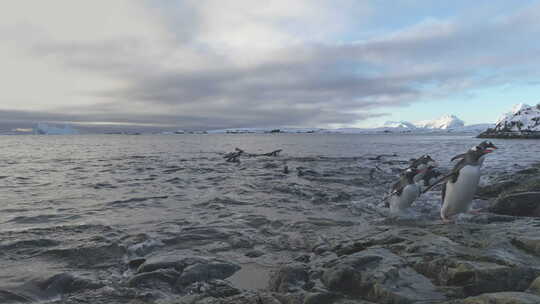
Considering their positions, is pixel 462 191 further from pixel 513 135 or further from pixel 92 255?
pixel 513 135

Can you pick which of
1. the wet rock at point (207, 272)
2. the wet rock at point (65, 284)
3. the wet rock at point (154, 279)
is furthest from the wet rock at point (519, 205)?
the wet rock at point (65, 284)

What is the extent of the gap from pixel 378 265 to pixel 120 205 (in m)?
9.35

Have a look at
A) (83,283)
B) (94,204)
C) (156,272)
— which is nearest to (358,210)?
(156,272)

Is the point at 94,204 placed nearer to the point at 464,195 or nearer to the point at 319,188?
the point at 319,188

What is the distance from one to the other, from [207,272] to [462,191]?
272 inches

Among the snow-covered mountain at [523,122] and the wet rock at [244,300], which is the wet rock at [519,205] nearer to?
the wet rock at [244,300]

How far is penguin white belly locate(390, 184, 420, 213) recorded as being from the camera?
1005cm

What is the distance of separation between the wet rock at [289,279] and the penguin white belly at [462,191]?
564 cm

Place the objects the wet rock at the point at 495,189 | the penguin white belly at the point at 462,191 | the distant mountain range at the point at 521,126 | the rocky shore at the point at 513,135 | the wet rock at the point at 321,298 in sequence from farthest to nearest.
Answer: the distant mountain range at the point at 521,126 < the rocky shore at the point at 513,135 < the wet rock at the point at 495,189 < the penguin white belly at the point at 462,191 < the wet rock at the point at 321,298

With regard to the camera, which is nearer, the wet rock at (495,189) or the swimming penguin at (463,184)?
the swimming penguin at (463,184)

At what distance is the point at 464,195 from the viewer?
8742 mm

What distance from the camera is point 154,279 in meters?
5.20

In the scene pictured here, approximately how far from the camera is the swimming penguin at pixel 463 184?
28.8ft

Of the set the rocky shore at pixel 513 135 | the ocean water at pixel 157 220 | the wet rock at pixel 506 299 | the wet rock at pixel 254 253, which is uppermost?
the rocky shore at pixel 513 135
